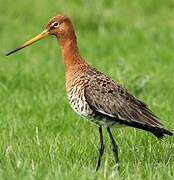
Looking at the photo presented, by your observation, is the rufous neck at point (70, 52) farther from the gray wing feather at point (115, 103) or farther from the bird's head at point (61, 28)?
the gray wing feather at point (115, 103)

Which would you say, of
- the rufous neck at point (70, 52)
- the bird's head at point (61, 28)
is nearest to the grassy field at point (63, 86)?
the rufous neck at point (70, 52)

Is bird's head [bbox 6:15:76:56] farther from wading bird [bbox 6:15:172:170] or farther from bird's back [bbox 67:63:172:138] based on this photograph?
bird's back [bbox 67:63:172:138]

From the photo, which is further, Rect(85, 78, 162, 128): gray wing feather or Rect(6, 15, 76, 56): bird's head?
Rect(6, 15, 76, 56): bird's head

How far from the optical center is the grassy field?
6594mm

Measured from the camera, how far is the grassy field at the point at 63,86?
6594 mm

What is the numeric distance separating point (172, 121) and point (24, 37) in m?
5.72

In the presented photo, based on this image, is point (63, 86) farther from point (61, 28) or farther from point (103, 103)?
point (103, 103)

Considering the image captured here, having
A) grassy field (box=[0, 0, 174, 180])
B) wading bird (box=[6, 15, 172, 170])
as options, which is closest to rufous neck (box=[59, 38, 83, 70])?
wading bird (box=[6, 15, 172, 170])

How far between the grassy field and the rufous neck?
77 centimetres

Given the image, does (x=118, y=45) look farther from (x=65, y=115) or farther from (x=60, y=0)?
(x=65, y=115)

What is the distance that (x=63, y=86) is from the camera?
10906 millimetres

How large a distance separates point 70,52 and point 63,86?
361cm

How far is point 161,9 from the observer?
16.7 m

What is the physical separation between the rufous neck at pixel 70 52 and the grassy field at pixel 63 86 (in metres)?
0.77
